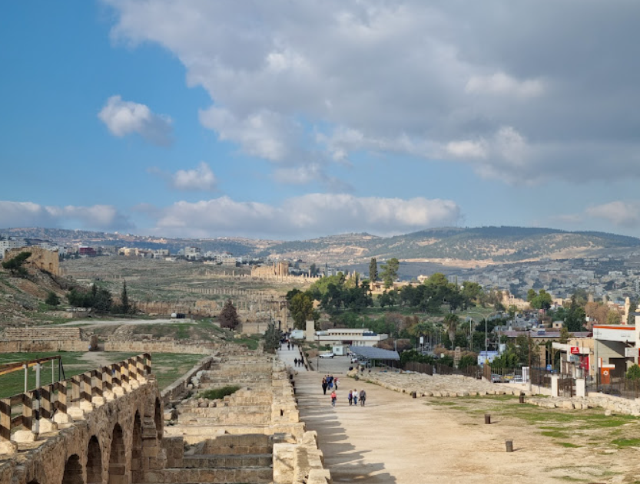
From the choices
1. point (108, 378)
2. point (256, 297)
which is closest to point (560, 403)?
point (108, 378)

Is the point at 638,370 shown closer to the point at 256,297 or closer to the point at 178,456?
the point at 178,456

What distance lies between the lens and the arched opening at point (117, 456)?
16.5 m

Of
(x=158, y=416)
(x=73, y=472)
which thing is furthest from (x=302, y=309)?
(x=73, y=472)

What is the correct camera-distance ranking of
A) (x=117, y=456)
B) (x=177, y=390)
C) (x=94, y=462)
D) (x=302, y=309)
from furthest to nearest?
(x=302, y=309)
(x=177, y=390)
(x=117, y=456)
(x=94, y=462)

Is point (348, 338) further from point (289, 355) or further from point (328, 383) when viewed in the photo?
point (328, 383)

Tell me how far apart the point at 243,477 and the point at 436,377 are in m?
37.2

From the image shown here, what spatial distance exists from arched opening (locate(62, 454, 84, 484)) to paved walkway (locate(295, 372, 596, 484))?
7.67m

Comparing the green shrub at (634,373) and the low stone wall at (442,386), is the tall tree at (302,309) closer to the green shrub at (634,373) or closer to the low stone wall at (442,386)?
the low stone wall at (442,386)

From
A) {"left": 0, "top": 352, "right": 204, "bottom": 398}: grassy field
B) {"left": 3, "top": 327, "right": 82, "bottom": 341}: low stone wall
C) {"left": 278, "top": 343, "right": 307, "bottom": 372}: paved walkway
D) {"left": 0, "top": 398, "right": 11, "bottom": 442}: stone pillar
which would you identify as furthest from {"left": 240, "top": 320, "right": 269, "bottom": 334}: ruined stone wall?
{"left": 0, "top": 398, "right": 11, "bottom": 442}: stone pillar

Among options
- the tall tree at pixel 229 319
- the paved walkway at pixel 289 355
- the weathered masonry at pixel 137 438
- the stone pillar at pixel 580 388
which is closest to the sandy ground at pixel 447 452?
the weathered masonry at pixel 137 438

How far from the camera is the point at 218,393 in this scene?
36.6m

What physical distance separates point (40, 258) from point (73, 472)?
332ft

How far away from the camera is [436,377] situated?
54531 mm

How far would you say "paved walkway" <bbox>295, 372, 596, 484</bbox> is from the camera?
1930cm
